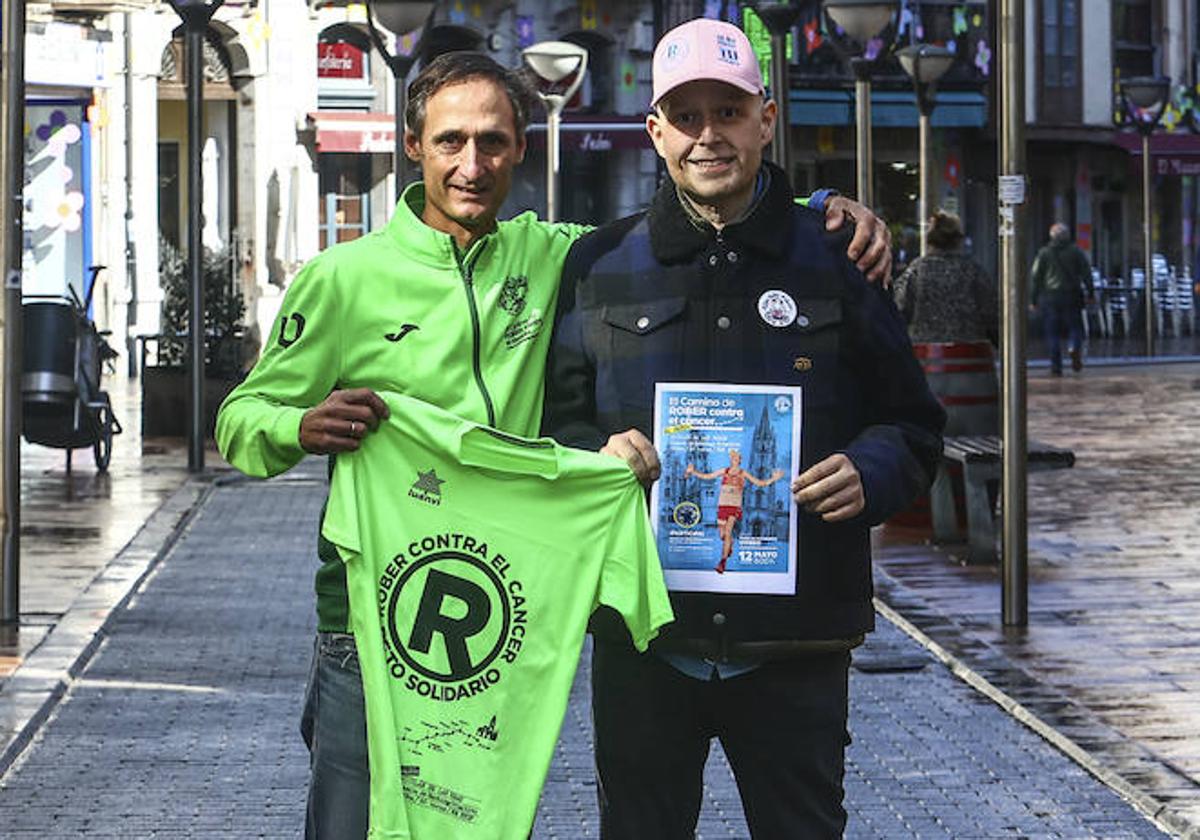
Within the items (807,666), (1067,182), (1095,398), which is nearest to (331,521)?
(807,666)

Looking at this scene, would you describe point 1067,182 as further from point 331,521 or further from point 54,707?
point 331,521

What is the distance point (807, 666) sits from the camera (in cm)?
463

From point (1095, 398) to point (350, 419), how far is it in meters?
24.3

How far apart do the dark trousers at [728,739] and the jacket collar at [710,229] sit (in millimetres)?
666

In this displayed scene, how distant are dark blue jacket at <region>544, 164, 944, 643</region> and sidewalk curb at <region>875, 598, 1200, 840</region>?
3123 mm

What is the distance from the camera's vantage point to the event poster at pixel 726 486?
453 cm

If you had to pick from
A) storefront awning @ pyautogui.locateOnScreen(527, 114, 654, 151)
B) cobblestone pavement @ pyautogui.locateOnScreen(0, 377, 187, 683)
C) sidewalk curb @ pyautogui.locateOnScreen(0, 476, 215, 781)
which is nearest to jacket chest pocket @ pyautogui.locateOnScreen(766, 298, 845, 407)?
sidewalk curb @ pyautogui.locateOnScreen(0, 476, 215, 781)

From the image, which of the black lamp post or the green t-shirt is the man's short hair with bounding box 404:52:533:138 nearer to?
the green t-shirt

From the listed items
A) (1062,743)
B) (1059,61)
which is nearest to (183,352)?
(1062,743)

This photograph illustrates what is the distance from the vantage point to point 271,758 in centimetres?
846

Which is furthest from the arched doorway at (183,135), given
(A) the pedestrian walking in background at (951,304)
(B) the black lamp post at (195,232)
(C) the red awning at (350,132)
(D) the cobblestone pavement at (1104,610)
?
(A) the pedestrian walking in background at (951,304)

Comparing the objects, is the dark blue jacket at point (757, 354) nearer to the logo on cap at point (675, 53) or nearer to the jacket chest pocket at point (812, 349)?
the jacket chest pocket at point (812, 349)

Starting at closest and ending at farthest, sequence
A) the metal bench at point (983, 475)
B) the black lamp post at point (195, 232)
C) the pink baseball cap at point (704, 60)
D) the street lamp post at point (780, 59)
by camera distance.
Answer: the pink baseball cap at point (704, 60) → the metal bench at point (983, 475) → the street lamp post at point (780, 59) → the black lamp post at point (195, 232)

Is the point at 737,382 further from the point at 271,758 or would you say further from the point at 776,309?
the point at 271,758
